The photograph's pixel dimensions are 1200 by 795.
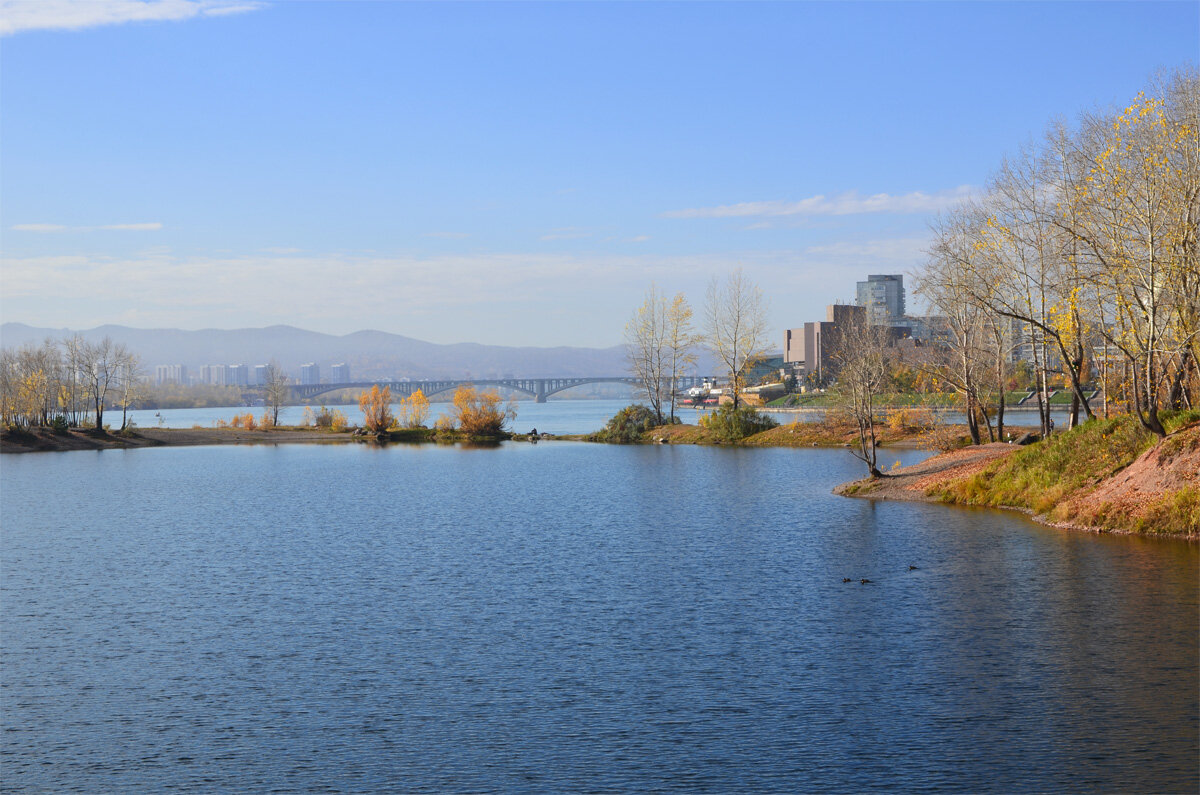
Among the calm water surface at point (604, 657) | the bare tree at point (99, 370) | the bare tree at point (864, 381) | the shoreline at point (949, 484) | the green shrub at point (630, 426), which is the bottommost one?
the calm water surface at point (604, 657)

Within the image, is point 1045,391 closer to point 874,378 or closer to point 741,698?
point 874,378

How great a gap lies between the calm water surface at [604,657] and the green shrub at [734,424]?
4100 centimetres

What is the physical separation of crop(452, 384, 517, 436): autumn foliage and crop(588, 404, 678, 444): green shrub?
993 centimetres

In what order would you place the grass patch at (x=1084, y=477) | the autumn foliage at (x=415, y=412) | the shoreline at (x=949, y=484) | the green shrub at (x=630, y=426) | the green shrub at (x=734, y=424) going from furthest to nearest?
1. the autumn foliage at (x=415, y=412)
2. the green shrub at (x=630, y=426)
3. the green shrub at (x=734, y=424)
4. the shoreline at (x=949, y=484)
5. the grass patch at (x=1084, y=477)

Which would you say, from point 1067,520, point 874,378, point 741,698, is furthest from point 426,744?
point 874,378

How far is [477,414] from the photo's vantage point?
3497 inches

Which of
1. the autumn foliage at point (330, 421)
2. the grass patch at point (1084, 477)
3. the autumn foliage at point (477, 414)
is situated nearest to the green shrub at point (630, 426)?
the autumn foliage at point (477, 414)

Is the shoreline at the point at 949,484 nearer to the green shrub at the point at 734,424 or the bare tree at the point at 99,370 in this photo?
the green shrub at the point at 734,424

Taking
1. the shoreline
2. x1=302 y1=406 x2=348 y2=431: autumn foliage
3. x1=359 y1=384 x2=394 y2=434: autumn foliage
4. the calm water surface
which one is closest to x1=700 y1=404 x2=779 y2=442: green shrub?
the shoreline

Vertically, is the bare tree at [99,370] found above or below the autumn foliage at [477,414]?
above

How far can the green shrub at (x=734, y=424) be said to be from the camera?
251 ft

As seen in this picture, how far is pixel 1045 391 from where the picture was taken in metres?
45.3

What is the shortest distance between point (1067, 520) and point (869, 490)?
10.6 m

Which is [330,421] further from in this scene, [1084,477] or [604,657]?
[604,657]
